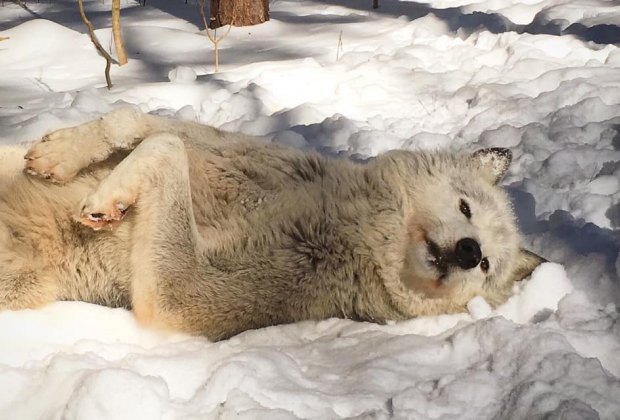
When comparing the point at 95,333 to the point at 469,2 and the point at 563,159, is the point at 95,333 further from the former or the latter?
the point at 469,2

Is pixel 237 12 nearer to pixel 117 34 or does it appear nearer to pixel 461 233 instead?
pixel 117 34

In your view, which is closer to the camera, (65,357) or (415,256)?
(65,357)

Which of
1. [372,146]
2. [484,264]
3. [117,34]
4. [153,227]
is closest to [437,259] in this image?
[484,264]

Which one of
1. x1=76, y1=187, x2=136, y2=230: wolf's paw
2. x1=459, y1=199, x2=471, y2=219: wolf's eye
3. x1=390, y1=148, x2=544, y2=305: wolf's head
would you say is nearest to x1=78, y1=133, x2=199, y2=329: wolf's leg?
x1=76, y1=187, x2=136, y2=230: wolf's paw

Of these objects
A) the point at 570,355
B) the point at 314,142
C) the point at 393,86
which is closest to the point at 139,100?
the point at 314,142

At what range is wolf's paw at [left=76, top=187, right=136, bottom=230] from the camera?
2.93 m

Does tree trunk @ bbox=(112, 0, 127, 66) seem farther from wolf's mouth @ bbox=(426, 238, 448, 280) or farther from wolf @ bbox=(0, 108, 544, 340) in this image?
wolf's mouth @ bbox=(426, 238, 448, 280)

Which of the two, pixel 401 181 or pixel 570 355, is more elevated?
pixel 401 181

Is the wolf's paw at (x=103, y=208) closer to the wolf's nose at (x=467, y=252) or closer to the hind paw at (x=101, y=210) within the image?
the hind paw at (x=101, y=210)

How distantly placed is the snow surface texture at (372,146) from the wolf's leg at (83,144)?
0.65 meters

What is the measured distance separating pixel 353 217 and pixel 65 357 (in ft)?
4.74

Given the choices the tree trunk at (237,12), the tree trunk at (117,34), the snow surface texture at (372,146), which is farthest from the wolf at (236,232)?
the tree trunk at (237,12)

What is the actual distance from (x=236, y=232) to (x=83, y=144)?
890 millimetres

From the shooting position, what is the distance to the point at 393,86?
648 centimetres
